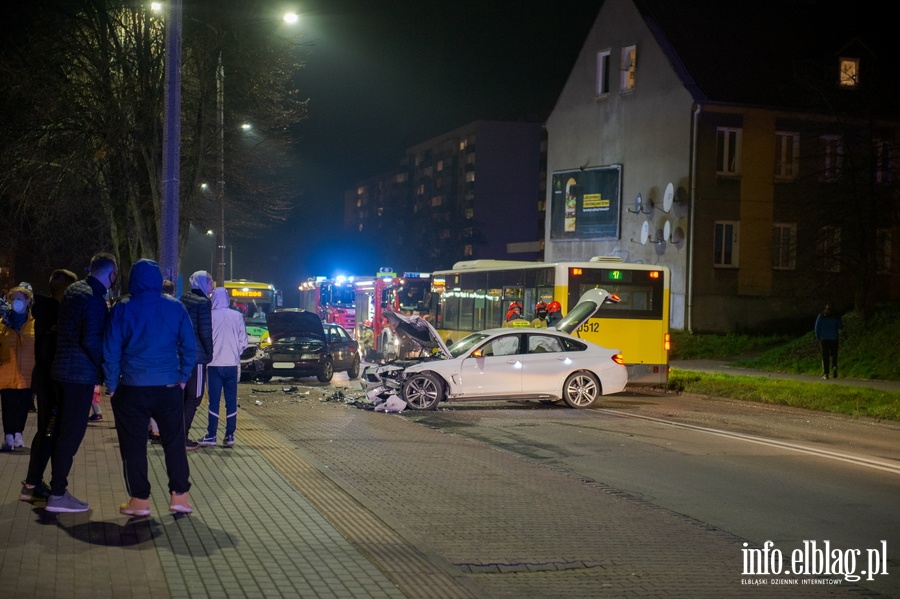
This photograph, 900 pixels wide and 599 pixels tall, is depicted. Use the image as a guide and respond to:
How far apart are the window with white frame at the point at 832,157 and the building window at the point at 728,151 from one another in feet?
10.3

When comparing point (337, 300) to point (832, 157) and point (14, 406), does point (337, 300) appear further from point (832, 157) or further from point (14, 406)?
point (14, 406)

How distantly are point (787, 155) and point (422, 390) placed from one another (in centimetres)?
2808

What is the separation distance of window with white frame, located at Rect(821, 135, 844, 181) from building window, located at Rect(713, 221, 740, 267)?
3828mm

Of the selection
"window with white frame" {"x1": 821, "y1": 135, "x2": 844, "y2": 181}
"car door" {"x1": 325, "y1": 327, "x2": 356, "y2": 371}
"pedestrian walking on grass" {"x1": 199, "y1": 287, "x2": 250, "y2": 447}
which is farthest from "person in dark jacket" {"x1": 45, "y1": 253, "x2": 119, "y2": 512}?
"window with white frame" {"x1": 821, "y1": 135, "x2": 844, "y2": 181}

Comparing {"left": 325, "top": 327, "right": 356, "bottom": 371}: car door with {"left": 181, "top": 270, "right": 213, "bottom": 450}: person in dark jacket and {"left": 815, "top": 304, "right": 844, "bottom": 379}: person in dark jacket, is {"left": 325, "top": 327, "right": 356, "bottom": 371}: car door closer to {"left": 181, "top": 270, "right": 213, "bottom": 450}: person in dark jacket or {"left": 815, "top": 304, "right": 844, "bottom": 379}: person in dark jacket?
{"left": 815, "top": 304, "right": 844, "bottom": 379}: person in dark jacket

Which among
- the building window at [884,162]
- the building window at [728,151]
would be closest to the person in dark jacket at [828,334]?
the building window at [884,162]

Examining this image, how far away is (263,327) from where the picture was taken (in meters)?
30.9

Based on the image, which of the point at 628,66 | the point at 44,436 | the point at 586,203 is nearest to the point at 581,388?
the point at 44,436

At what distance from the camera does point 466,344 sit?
19500 millimetres

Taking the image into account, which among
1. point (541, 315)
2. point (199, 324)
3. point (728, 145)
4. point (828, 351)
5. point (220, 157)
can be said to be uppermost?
point (728, 145)

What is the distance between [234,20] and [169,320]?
1575 cm

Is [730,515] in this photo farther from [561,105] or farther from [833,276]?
[561,105]

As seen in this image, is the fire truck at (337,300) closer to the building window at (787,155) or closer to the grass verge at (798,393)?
the building window at (787,155)

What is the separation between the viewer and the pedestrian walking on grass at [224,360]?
40.2 ft
